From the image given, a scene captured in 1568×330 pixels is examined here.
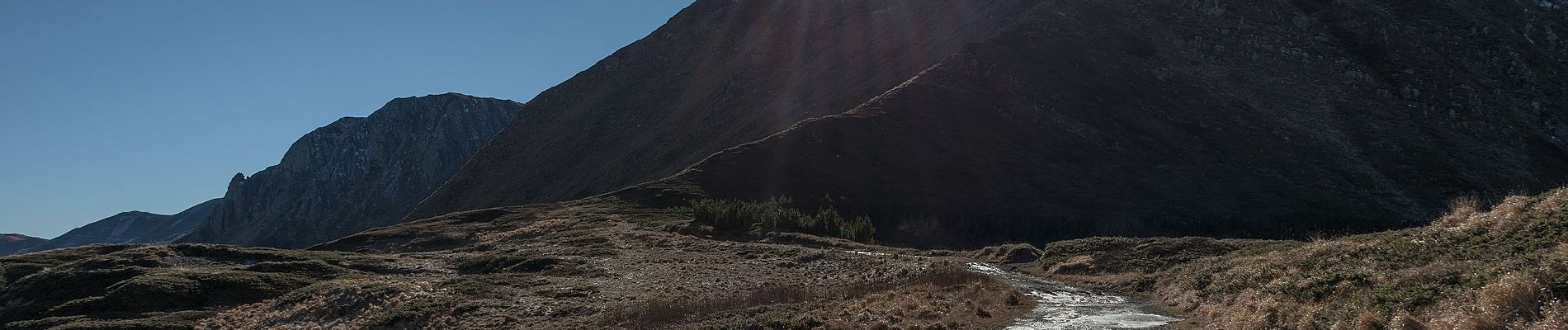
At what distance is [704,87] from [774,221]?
3599 inches

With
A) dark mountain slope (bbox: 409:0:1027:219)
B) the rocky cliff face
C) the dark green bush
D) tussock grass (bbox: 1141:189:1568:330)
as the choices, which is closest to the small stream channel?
tussock grass (bbox: 1141:189:1568:330)

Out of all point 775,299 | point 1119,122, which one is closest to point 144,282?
point 775,299

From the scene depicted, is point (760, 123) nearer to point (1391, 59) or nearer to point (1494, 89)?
point (1391, 59)

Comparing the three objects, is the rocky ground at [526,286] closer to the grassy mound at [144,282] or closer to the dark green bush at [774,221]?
the grassy mound at [144,282]

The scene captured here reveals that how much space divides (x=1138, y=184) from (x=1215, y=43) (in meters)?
43.0

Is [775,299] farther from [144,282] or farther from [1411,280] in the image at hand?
[144,282]

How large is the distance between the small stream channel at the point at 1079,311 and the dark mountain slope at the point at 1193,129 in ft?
114

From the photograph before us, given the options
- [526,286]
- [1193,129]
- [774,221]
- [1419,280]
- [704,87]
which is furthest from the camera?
[704,87]

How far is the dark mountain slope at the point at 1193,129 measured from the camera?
7931cm

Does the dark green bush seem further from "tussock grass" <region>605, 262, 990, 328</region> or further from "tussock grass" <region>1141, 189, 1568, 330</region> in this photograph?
"tussock grass" <region>1141, 189, 1568, 330</region>

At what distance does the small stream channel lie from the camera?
23562 mm

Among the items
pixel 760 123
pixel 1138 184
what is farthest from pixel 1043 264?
pixel 760 123

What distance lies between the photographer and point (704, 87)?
156m

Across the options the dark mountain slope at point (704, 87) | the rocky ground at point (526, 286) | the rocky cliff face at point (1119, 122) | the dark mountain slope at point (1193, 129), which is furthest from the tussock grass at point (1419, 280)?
the dark mountain slope at point (704, 87)
